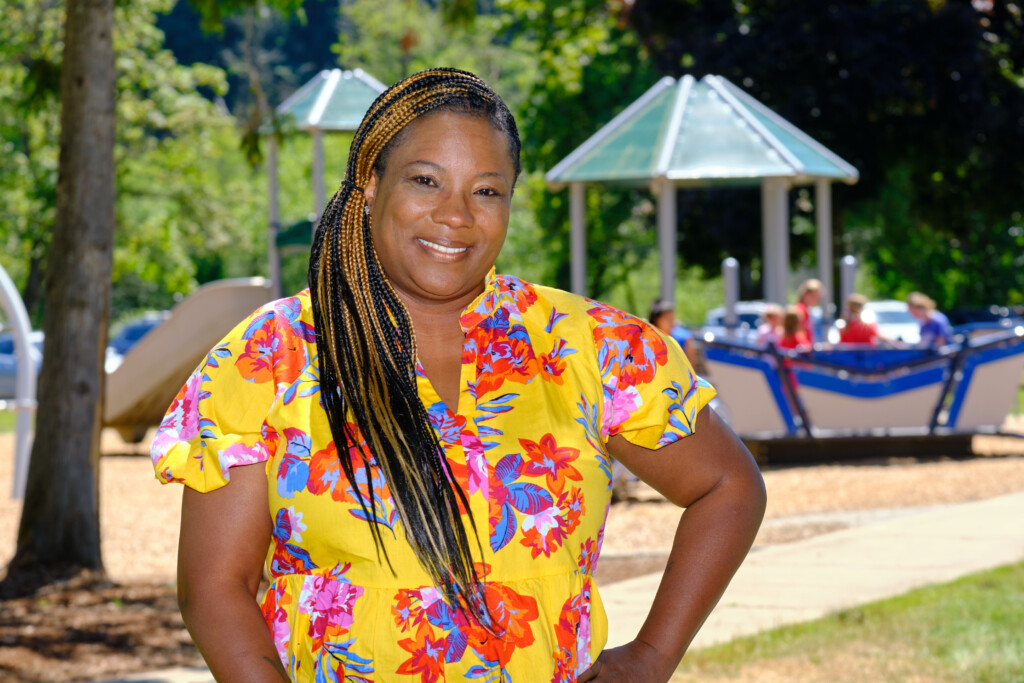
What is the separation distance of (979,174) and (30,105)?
1966cm

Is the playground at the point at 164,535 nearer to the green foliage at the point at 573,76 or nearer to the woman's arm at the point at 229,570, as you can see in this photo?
the woman's arm at the point at 229,570

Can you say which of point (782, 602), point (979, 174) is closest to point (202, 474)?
point (782, 602)

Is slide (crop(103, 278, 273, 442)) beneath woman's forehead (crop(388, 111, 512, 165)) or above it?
beneath

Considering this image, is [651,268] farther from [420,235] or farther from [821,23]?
[420,235]

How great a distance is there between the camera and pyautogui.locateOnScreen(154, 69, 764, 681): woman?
185cm

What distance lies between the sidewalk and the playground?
1.33ft

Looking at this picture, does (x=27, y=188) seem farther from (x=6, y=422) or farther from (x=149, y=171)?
(x=6, y=422)

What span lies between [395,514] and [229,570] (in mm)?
244

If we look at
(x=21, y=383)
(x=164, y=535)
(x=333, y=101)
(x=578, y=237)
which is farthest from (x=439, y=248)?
(x=578, y=237)

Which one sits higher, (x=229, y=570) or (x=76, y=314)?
(x=229, y=570)

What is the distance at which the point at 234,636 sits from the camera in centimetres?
185

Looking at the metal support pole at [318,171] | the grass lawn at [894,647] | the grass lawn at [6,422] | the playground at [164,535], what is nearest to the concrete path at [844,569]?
the grass lawn at [894,647]

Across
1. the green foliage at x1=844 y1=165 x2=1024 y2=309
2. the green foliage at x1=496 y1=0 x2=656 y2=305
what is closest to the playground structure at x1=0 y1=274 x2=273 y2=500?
the green foliage at x1=496 y1=0 x2=656 y2=305

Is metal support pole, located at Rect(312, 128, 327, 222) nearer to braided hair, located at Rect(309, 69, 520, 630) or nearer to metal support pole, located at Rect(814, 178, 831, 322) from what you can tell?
metal support pole, located at Rect(814, 178, 831, 322)
